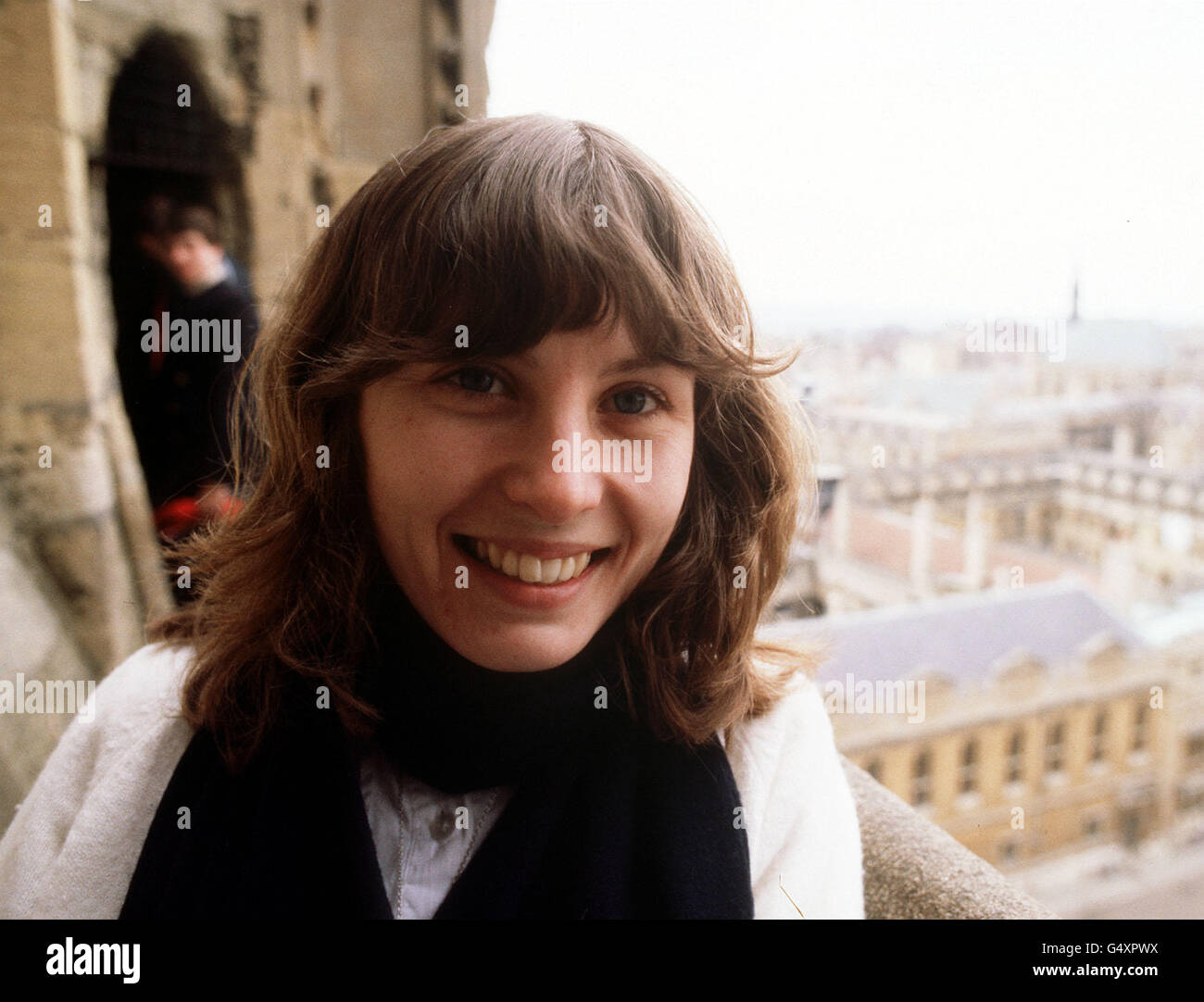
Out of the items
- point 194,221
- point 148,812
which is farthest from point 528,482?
point 194,221

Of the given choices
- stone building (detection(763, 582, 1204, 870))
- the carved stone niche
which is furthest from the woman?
the carved stone niche

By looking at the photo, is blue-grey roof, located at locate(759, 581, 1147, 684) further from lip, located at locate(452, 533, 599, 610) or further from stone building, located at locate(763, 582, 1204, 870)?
lip, located at locate(452, 533, 599, 610)

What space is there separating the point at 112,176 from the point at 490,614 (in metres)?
1.69

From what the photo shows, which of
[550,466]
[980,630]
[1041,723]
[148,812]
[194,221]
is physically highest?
[194,221]

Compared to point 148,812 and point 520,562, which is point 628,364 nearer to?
point 520,562

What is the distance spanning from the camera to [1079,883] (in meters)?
2.07

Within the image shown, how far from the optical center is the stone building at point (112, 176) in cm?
165

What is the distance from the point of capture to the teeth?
718 mm

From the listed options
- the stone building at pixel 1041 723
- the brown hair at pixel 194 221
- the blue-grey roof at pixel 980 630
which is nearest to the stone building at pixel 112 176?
the brown hair at pixel 194 221

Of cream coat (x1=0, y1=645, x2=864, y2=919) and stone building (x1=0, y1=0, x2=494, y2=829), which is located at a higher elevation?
stone building (x1=0, y1=0, x2=494, y2=829)

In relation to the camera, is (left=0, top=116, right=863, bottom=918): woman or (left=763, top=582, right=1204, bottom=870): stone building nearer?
(left=0, top=116, right=863, bottom=918): woman

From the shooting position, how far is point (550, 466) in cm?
68
